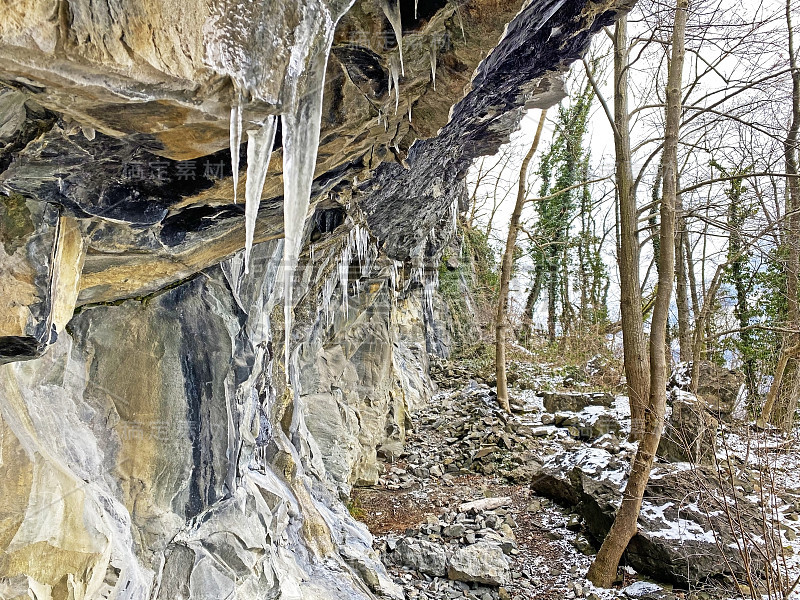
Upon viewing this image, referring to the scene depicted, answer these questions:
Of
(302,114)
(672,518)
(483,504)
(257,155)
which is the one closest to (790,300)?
(672,518)

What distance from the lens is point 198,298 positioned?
3.81 m

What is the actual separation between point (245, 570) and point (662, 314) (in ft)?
14.4

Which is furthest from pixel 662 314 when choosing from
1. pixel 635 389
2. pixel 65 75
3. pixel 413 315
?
pixel 413 315

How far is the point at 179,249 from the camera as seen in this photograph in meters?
3.12

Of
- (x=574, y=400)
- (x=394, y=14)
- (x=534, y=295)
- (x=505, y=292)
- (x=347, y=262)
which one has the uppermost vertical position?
(x=534, y=295)

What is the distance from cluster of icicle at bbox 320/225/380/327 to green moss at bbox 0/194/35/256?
393 centimetres

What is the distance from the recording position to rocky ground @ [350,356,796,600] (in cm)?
530

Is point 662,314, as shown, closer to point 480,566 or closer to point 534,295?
point 480,566

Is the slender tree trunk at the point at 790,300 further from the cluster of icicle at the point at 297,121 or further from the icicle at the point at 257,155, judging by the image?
the icicle at the point at 257,155

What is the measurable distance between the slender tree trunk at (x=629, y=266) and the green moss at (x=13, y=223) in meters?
5.24

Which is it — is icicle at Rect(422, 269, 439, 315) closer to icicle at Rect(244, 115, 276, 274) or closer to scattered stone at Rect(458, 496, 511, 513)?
scattered stone at Rect(458, 496, 511, 513)

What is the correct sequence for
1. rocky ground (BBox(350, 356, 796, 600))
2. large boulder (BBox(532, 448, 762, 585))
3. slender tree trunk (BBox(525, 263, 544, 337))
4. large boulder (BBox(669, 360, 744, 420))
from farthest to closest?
slender tree trunk (BBox(525, 263, 544, 337))
large boulder (BBox(669, 360, 744, 420))
rocky ground (BBox(350, 356, 796, 600))
large boulder (BBox(532, 448, 762, 585))

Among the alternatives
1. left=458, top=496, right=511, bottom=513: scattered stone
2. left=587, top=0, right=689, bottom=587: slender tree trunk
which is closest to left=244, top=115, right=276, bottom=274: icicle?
left=587, top=0, right=689, bottom=587: slender tree trunk

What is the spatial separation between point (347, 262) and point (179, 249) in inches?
154
